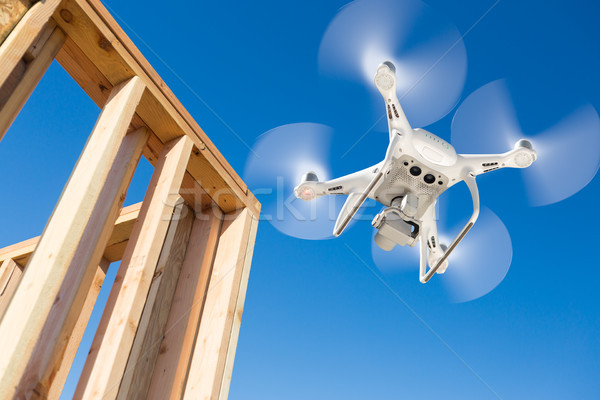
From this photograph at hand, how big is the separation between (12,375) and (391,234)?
318cm

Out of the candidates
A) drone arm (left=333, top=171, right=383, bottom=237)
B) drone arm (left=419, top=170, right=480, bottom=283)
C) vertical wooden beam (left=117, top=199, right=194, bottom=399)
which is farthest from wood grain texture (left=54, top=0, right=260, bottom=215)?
drone arm (left=419, top=170, right=480, bottom=283)

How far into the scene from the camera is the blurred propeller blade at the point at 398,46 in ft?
11.8

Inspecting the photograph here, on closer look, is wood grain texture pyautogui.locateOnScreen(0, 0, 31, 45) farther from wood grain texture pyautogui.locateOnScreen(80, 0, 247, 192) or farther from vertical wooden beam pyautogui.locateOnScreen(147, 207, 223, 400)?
vertical wooden beam pyautogui.locateOnScreen(147, 207, 223, 400)

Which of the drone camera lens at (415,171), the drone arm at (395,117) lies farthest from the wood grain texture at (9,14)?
the drone camera lens at (415,171)

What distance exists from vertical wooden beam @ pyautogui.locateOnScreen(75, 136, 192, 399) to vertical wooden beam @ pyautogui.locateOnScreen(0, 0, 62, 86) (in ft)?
2.35

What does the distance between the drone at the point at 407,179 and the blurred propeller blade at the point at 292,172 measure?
14cm

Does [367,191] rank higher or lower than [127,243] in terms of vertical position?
higher

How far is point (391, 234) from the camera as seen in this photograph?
3.95 meters

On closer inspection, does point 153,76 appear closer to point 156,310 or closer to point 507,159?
point 156,310

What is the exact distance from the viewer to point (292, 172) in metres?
4.12

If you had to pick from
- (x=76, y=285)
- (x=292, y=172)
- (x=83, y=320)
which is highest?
(x=292, y=172)

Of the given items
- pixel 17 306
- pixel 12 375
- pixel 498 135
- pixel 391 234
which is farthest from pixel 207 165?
pixel 498 135

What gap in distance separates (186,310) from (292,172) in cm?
212

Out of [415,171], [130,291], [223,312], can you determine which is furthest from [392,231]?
[130,291]
